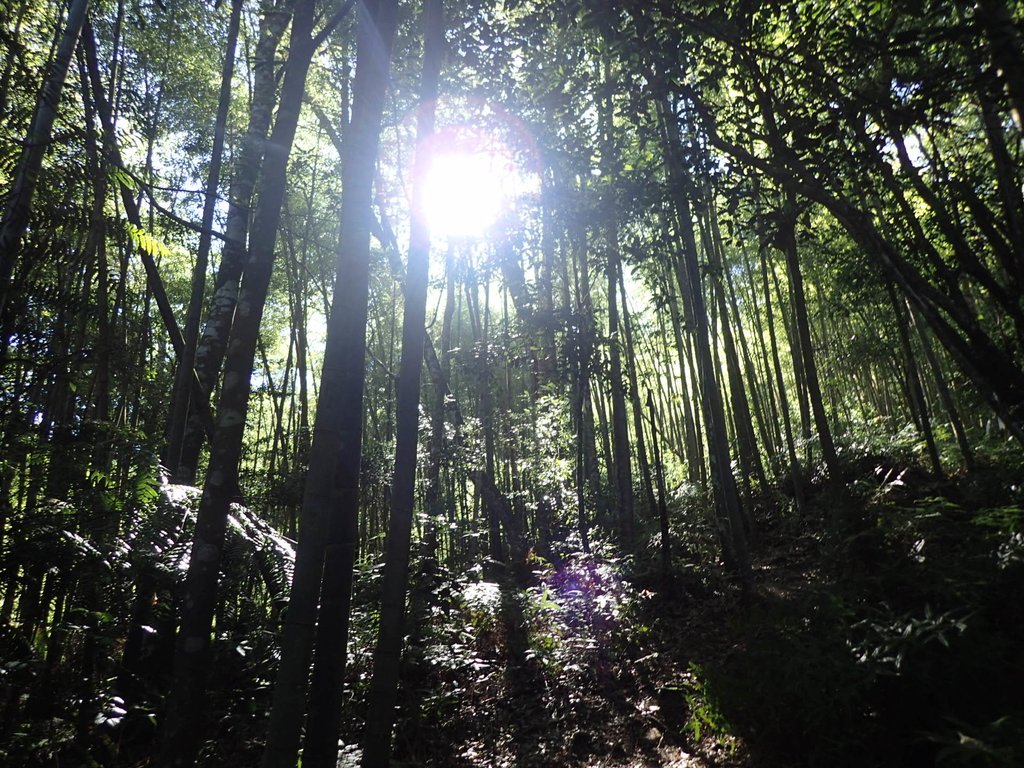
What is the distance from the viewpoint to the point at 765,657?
3076 millimetres

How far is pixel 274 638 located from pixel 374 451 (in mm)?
4555

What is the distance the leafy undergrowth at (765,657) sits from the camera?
2.52 metres

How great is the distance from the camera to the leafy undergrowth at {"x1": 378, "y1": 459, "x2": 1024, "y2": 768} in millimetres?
2523

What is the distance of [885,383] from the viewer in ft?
41.4

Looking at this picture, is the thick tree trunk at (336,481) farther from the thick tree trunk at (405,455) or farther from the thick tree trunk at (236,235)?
the thick tree trunk at (236,235)

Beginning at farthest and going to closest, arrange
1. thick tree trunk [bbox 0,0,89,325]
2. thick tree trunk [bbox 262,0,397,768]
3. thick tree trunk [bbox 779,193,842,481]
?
thick tree trunk [bbox 779,193,842,481] < thick tree trunk [bbox 0,0,89,325] < thick tree trunk [bbox 262,0,397,768]

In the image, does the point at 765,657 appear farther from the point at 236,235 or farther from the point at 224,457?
the point at 236,235

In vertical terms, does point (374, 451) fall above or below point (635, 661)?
above

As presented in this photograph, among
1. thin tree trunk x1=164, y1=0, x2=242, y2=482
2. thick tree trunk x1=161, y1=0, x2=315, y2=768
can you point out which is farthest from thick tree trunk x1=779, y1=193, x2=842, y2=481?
thin tree trunk x1=164, y1=0, x2=242, y2=482

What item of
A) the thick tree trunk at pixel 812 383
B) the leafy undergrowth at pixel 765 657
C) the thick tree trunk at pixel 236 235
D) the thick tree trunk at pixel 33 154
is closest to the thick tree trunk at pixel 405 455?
the thick tree trunk at pixel 236 235

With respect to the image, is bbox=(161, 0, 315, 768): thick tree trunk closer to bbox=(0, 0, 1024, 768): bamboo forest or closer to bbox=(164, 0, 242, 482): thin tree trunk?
bbox=(0, 0, 1024, 768): bamboo forest

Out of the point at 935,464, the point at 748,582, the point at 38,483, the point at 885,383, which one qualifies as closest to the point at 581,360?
the point at 748,582

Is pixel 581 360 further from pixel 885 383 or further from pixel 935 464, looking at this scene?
pixel 885 383

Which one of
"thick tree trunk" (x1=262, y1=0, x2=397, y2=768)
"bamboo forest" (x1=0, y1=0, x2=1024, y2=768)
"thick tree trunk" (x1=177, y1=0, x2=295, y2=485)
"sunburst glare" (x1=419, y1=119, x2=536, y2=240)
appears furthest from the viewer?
"thick tree trunk" (x1=177, y1=0, x2=295, y2=485)
